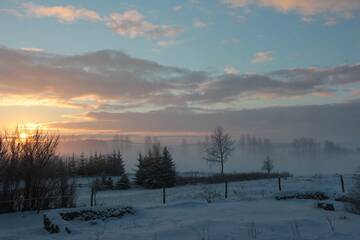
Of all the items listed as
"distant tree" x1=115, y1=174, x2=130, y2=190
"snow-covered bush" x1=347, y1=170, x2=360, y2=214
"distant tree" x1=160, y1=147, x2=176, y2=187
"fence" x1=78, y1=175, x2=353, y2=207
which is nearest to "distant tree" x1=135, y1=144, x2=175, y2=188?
"distant tree" x1=160, y1=147, x2=176, y2=187

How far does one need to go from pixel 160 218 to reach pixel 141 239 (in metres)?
5.06

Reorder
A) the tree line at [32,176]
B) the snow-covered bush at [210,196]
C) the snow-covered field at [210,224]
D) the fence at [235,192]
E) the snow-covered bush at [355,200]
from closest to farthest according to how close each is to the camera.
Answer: the snow-covered field at [210,224] < the snow-covered bush at [355,200] < the tree line at [32,176] < the snow-covered bush at [210,196] < the fence at [235,192]

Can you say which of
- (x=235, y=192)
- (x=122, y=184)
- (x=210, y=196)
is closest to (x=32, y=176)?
(x=210, y=196)

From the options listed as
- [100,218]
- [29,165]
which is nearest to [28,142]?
[29,165]

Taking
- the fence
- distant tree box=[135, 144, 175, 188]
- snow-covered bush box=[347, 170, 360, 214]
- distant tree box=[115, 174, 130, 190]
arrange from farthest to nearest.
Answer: distant tree box=[135, 144, 175, 188]
distant tree box=[115, 174, 130, 190]
the fence
snow-covered bush box=[347, 170, 360, 214]

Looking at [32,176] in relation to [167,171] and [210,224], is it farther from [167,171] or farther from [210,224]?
[167,171]

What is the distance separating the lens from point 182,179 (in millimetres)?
61062

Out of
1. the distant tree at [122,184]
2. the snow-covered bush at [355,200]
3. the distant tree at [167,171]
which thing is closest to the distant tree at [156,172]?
the distant tree at [167,171]

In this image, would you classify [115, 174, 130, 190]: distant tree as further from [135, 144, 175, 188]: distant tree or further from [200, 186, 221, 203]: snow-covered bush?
[200, 186, 221, 203]: snow-covered bush

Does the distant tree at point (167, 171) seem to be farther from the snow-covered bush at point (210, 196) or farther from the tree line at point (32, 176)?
the tree line at point (32, 176)

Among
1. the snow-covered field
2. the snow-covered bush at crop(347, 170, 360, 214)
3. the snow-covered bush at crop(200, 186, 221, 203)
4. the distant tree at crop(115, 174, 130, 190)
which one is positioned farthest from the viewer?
the distant tree at crop(115, 174, 130, 190)

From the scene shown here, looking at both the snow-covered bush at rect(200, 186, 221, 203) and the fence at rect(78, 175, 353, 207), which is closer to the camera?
the snow-covered bush at rect(200, 186, 221, 203)

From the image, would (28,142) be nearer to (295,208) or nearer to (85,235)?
(85,235)

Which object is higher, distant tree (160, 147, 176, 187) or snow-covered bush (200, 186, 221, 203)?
distant tree (160, 147, 176, 187)
